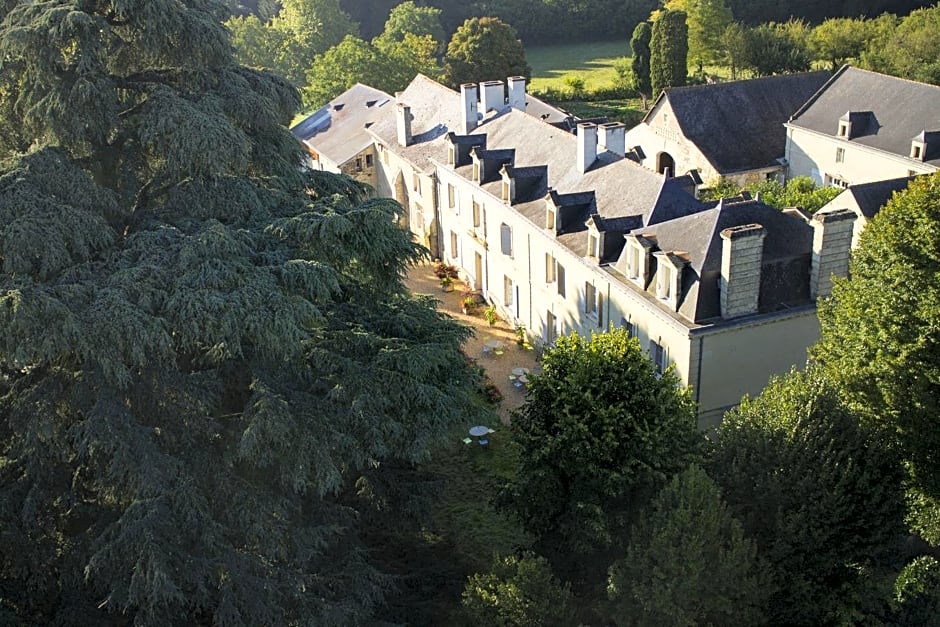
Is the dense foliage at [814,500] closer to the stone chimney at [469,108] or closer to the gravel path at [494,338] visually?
the gravel path at [494,338]

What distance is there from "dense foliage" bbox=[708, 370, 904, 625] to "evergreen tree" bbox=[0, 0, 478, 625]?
22.6ft

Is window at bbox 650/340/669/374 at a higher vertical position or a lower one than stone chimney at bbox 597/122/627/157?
lower

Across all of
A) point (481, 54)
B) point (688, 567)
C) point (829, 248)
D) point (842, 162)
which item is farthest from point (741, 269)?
point (481, 54)

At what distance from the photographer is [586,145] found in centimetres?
3266

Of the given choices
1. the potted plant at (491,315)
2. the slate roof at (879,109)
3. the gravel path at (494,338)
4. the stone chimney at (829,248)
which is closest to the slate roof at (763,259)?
the stone chimney at (829,248)

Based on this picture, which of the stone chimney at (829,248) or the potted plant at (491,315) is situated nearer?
the stone chimney at (829,248)

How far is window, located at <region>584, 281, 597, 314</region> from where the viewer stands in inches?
1144

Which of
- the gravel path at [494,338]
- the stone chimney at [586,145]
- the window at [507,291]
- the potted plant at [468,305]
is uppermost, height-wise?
the stone chimney at [586,145]

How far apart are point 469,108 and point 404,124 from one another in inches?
165

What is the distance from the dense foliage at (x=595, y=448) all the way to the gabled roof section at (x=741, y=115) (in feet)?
103

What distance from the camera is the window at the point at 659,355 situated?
1015 inches

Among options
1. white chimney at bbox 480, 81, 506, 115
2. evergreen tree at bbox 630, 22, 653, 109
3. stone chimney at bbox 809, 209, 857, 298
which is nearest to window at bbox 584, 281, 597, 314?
stone chimney at bbox 809, 209, 857, 298

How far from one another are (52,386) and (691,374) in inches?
657

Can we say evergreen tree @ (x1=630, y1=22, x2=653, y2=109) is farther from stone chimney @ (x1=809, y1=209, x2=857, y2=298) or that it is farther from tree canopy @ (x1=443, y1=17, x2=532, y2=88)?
stone chimney @ (x1=809, y1=209, x2=857, y2=298)
